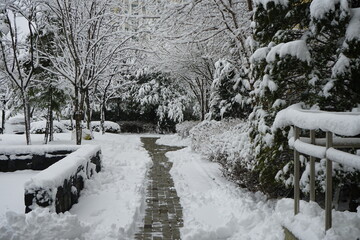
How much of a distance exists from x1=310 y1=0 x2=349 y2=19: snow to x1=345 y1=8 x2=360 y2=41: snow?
195mm

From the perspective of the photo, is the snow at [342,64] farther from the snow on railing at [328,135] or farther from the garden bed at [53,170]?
the garden bed at [53,170]

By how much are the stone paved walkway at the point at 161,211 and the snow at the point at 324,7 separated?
3581mm

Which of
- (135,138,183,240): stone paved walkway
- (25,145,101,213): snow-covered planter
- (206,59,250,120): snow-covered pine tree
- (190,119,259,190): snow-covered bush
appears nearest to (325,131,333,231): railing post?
(135,138,183,240): stone paved walkway

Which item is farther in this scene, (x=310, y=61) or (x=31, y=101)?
(x=31, y=101)

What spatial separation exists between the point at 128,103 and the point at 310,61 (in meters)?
25.8

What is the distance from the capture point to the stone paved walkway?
205 inches

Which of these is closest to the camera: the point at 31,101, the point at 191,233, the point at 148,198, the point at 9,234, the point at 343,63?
the point at 9,234

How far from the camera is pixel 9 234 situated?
412cm

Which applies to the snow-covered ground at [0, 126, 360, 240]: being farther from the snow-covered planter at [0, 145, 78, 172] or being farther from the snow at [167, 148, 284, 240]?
the snow-covered planter at [0, 145, 78, 172]

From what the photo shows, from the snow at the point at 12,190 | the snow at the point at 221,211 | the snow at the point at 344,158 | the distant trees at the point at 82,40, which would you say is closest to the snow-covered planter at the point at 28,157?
the snow at the point at 12,190

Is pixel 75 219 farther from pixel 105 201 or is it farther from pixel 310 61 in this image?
pixel 310 61

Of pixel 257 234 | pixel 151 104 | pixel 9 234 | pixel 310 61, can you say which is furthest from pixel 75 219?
pixel 151 104

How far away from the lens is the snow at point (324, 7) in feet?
14.9

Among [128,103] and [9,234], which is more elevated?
[128,103]
